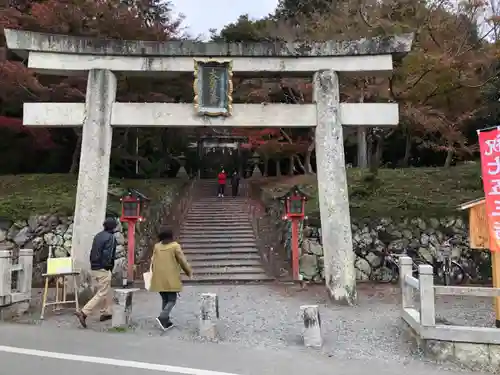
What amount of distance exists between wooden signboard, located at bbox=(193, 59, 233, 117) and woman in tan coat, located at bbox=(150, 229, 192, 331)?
396cm

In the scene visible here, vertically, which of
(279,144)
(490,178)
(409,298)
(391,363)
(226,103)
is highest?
(279,144)

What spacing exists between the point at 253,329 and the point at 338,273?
308 centimetres

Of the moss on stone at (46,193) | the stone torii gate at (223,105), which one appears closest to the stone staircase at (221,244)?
the moss on stone at (46,193)

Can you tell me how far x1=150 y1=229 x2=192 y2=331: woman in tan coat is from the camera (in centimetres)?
762

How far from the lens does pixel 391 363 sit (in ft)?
21.1

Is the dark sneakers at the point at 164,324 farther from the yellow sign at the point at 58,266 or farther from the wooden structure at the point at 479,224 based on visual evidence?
the wooden structure at the point at 479,224

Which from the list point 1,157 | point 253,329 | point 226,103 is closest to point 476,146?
point 226,103

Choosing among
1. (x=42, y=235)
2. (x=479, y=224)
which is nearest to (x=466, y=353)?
(x=479, y=224)

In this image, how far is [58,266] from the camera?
9.11 metres

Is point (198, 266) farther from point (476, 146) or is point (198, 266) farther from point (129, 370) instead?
point (476, 146)

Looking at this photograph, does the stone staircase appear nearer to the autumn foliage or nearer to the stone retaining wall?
the autumn foliage

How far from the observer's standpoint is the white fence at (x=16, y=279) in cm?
850

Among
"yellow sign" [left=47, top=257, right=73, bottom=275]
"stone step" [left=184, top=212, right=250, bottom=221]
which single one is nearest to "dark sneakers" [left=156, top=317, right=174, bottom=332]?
"yellow sign" [left=47, top=257, right=73, bottom=275]

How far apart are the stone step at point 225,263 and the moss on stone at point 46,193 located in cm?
334
